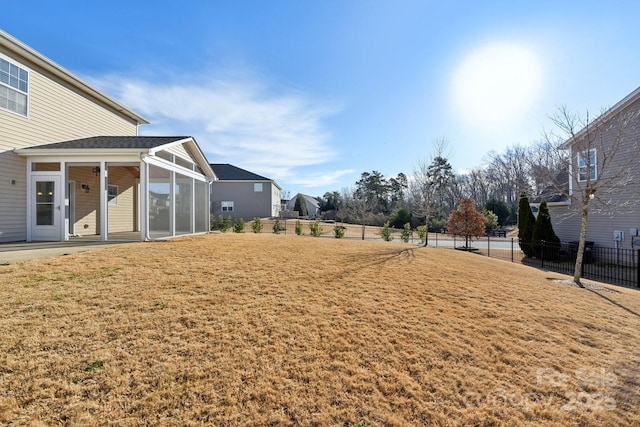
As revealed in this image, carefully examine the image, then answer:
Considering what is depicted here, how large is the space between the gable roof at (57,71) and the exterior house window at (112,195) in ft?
12.0

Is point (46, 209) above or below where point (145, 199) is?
below

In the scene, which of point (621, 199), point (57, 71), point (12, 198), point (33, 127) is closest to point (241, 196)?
point (57, 71)

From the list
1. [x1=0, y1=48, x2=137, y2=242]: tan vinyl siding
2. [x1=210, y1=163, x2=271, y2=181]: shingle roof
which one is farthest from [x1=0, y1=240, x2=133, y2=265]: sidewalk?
[x1=210, y1=163, x2=271, y2=181]: shingle roof

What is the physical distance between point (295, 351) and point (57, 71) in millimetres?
12788

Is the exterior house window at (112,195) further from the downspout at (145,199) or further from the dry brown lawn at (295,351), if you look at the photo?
the dry brown lawn at (295,351)

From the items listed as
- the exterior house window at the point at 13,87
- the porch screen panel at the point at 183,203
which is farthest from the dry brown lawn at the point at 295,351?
the exterior house window at the point at 13,87

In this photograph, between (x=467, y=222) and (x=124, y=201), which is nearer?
(x=124, y=201)

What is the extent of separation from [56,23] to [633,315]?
16571 millimetres

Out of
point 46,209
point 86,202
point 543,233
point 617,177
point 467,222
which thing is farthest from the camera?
point 467,222

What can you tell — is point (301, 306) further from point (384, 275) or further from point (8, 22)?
point (8, 22)

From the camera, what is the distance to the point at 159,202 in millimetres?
10008

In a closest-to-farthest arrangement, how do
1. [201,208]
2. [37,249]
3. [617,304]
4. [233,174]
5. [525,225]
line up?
[617,304] < [37,249] < [201,208] < [525,225] < [233,174]

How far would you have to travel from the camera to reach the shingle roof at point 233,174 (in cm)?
3285

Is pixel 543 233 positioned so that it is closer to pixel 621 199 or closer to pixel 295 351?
pixel 621 199
